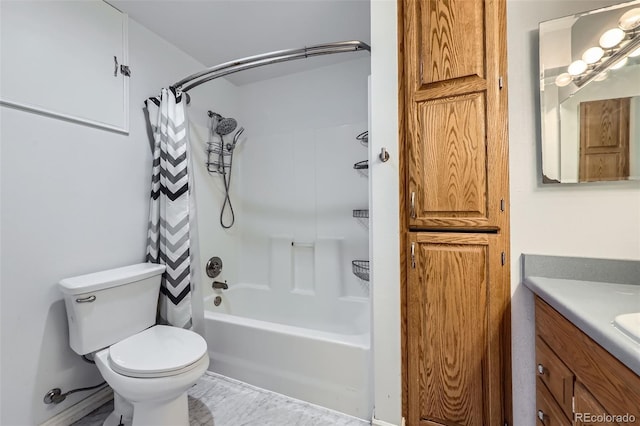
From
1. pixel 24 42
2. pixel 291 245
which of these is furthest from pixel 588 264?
pixel 24 42

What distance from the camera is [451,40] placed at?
3.86 ft

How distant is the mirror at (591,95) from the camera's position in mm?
974

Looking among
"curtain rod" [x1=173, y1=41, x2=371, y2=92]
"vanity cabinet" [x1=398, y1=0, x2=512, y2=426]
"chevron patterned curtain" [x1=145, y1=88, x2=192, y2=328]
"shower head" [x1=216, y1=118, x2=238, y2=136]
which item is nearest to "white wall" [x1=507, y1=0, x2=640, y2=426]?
"vanity cabinet" [x1=398, y1=0, x2=512, y2=426]

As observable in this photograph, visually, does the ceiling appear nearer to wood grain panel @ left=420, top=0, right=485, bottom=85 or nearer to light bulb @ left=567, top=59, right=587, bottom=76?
wood grain panel @ left=420, top=0, right=485, bottom=85

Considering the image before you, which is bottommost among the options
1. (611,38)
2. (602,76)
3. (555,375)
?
(555,375)

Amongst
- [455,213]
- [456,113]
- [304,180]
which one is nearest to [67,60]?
[304,180]

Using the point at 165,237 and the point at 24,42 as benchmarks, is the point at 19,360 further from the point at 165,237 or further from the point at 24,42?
the point at 24,42

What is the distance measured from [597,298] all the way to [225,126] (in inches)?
100

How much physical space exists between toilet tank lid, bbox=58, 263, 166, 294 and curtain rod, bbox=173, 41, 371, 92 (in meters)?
1.22

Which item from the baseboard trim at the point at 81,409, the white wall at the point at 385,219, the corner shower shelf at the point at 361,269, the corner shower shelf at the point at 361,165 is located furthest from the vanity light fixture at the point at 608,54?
the baseboard trim at the point at 81,409

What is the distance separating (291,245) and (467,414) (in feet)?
5.65

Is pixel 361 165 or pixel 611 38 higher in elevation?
pixel 611 38
